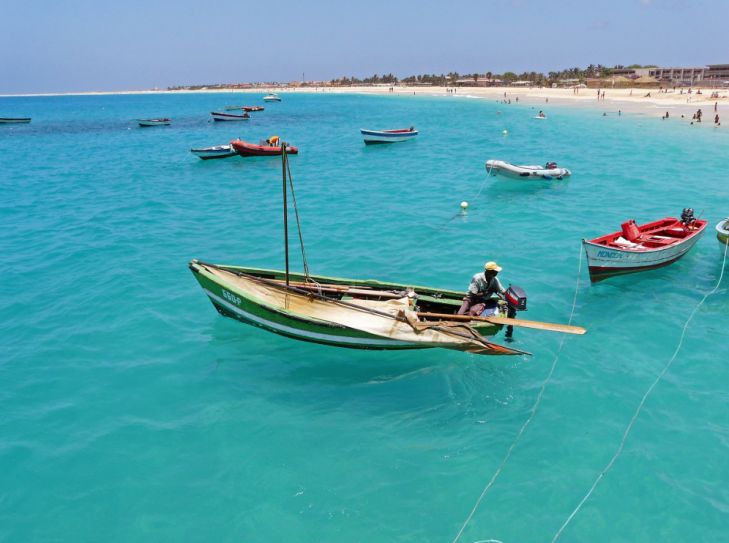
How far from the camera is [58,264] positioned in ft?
69.2

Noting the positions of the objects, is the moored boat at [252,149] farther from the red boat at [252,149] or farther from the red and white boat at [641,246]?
the red and white boat at [641,246]

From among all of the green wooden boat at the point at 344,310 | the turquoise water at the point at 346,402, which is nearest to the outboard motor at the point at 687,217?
the turquoise water at the point at 346,402

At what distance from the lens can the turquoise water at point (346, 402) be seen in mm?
9062

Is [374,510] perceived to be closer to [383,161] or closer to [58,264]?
[58,264]

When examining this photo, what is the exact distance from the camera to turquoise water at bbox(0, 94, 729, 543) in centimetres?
906

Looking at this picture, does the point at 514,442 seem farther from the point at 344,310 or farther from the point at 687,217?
the point at 687,217

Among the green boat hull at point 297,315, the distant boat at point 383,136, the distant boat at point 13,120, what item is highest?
the distant boat at point 13,120

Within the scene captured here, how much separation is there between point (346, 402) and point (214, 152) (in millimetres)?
40241

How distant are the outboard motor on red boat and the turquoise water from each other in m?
1.41

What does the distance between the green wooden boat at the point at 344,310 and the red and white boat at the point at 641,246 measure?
6194mm

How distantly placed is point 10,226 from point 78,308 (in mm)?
14468

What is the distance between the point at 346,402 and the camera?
11.8 m

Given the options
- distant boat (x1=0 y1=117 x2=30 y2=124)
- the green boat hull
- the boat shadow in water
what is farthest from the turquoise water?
distant boat (x1=0 y1=117 x2=30 y2=124)

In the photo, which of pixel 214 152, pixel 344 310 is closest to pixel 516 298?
pixel 344 310
